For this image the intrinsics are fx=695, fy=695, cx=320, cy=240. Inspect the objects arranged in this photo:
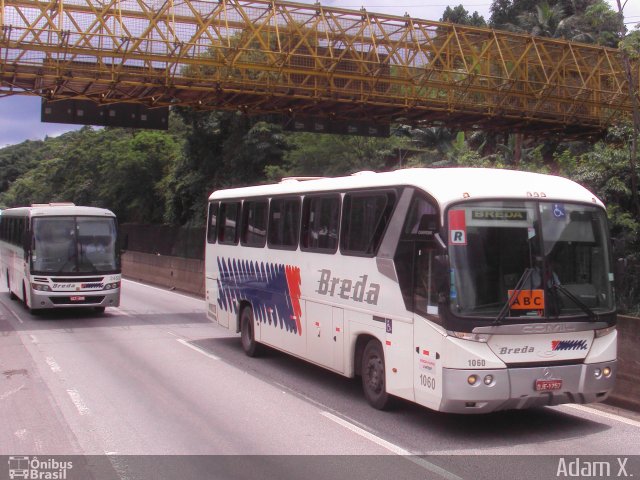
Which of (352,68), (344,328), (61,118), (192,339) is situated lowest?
(192,339)

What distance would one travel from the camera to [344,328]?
979 cm

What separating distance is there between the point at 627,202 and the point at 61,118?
625 inches

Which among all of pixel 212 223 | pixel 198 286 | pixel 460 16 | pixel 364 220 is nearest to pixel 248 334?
pixel 212 223

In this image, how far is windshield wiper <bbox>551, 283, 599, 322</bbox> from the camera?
7.82 metres

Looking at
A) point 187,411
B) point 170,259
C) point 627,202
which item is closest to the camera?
point 187,411

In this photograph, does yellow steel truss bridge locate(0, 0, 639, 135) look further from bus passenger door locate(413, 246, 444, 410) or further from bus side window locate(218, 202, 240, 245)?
bus passenger door locate(413, 246, 444, 410)

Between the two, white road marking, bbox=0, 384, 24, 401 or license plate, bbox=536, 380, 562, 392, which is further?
white road marking, bbox=0, 384, 24, 401

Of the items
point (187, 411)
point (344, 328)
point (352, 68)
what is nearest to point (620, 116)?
point (352, 68)

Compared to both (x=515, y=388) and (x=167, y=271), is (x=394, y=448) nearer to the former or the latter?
(x=515, y=388)

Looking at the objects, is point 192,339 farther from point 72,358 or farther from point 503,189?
point 503,189

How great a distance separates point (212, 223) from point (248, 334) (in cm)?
310

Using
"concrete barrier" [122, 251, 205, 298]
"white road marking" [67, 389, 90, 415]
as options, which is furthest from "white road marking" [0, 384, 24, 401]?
"concrete barrier" [122, 251, 205, 298]

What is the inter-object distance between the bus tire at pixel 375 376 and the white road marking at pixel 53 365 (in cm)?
566

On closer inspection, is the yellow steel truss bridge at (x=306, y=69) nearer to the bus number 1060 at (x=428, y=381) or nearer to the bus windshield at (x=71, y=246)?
the bus windshield at (x=71, y=246)
